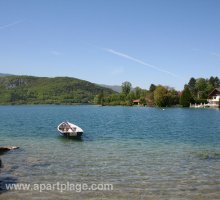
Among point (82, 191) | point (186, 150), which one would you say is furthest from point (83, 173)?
point (186, 150)

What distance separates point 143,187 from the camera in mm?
17438

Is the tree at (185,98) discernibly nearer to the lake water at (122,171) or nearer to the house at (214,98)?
the house at (214,98)

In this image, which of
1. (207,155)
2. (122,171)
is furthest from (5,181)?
(207,155)

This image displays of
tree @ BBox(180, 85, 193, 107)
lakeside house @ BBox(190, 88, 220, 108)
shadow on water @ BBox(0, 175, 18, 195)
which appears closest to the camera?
shadow on water @ BBox(0, 175, 18, 195)

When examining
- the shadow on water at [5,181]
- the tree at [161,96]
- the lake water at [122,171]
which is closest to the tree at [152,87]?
the tree at [161,96]

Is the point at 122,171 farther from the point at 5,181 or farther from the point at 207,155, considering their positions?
the point at 207,155

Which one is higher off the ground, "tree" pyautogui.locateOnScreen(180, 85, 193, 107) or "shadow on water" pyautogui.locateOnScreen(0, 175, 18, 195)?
"tree" pyautogui.locateOnScreen(180, 85, 193, 107)

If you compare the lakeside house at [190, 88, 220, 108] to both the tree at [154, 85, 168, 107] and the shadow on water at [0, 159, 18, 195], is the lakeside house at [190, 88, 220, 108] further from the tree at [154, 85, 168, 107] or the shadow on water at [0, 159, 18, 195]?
the shadow on water at [0, 159, 18, 195]

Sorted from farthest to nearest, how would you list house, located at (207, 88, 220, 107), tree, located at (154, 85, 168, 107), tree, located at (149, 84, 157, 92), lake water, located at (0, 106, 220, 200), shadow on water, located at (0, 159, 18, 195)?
tree, located at (149, 84, 157, 92) < tree, located at (154, 85, 168, 107) < house, located at (207, 88, 220, 107) < shadow on water, located at (0, 159, 18, 195) < lake water, located at (0, 106, 220, 200)

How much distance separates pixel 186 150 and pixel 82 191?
16.1m

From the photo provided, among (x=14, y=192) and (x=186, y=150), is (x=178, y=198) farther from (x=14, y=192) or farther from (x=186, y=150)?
(x=186, y=150)

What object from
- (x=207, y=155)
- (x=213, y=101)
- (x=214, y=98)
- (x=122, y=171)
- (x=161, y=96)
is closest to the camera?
(x=122, y=171)

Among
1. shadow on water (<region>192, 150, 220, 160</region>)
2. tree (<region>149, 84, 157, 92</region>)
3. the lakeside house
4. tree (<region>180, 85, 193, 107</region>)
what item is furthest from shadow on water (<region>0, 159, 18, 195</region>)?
tree (<region>149, 84, 157, 92</region>)

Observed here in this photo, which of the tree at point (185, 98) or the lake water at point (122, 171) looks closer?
the lake water at point (122, 171)
